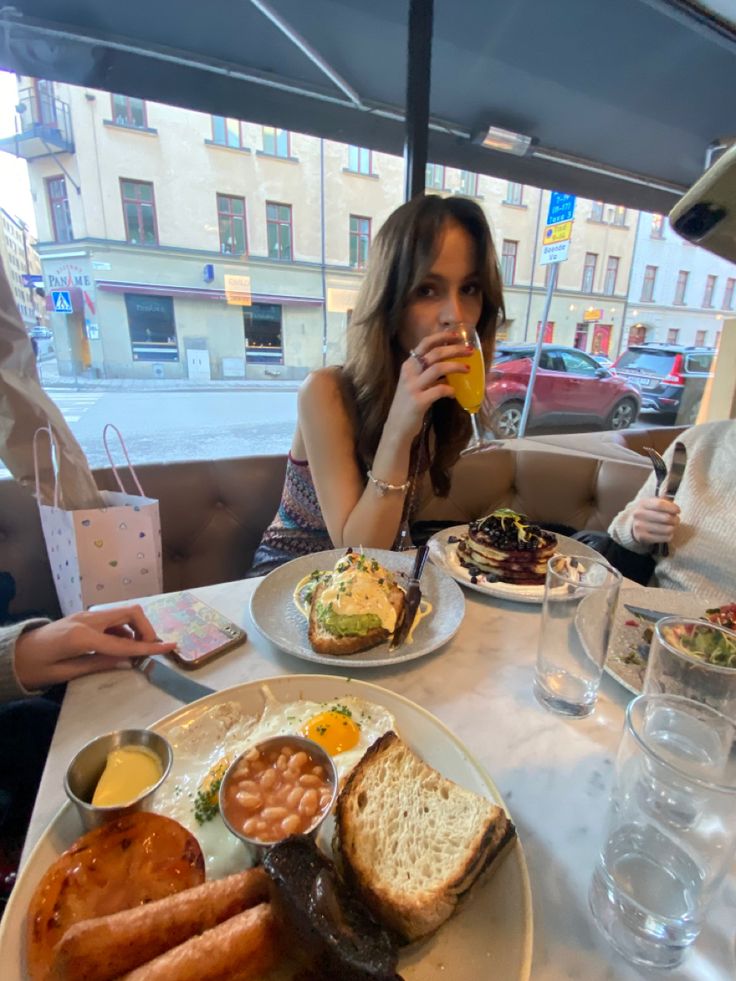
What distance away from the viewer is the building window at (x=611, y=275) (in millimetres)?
7020

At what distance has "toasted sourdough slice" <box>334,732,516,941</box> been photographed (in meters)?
0.51

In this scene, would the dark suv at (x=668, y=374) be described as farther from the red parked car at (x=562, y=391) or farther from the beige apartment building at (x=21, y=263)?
the beige apartment building at (x=21, y=263)

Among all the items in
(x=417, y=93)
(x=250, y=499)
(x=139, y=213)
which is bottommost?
(x=250, y=499)

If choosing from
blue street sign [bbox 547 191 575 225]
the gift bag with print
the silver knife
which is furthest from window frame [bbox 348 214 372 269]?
the silver knife

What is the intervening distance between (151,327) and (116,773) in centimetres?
324

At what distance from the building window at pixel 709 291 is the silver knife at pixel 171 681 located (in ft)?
22.3

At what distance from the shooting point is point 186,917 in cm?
48

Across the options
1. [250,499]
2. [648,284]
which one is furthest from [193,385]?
[648,284]

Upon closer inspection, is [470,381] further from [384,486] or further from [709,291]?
[709,291]

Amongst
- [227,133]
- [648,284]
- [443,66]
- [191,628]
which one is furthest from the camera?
[648,284]

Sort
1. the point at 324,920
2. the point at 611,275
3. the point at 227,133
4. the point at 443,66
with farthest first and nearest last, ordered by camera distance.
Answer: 1. the point at 611,275
2. the point at 227,133
3. the point at 443,66
4. the point at 324,920

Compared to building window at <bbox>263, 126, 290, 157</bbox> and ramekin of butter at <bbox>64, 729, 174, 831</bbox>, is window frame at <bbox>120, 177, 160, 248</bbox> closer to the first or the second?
building window at <bbox>263, 126, 290, 157</bbox>

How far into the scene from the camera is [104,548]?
4.48 ft

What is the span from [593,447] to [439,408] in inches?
49.3
